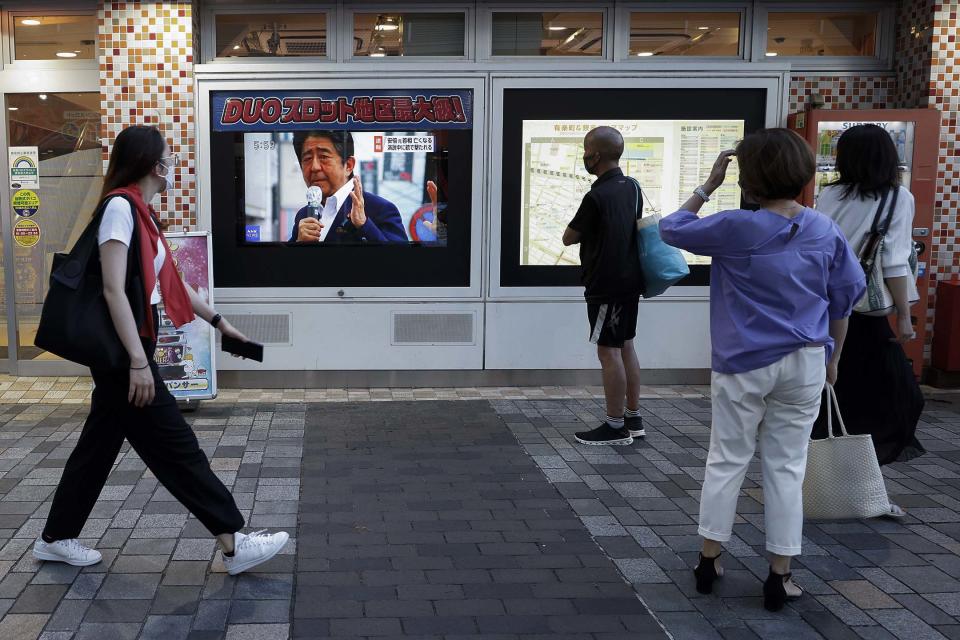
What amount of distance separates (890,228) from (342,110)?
444 cm

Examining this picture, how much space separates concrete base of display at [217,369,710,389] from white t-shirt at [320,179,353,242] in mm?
1135

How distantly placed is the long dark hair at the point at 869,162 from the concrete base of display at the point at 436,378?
3.58 m

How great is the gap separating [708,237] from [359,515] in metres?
2.23

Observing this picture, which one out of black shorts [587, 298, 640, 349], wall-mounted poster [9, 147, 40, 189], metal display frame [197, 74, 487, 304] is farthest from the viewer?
wall-mounted poster [9, 147, 40, 189]

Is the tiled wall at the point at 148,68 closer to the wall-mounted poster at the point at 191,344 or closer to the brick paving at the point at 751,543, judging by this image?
the wall-mounted poster at the point at 191,344

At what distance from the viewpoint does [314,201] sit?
752 centimetres

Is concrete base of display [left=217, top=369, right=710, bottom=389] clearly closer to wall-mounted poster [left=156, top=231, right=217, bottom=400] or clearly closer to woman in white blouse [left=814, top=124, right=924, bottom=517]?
wall-mounted poster [left=156, top=231, right=217, bottom=400]

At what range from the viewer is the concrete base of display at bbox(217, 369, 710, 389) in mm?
7621

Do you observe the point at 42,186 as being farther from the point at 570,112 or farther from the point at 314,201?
the point at 570,112

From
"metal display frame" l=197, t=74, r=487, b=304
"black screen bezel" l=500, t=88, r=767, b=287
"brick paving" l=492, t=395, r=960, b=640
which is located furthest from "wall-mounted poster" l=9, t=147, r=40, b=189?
"brick paving" l=492, t=395, r=960, b=640

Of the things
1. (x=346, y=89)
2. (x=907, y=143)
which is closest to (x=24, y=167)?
(x=346, y=89)

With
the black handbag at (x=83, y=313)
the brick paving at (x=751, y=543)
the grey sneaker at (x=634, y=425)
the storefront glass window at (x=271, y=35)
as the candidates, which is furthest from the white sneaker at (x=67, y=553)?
the storefront glass window at (x=271, y=35)

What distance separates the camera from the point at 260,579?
3.86m

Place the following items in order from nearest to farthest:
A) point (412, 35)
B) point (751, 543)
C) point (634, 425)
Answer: point (751, 543), point (634, 425), point (412, 35)
